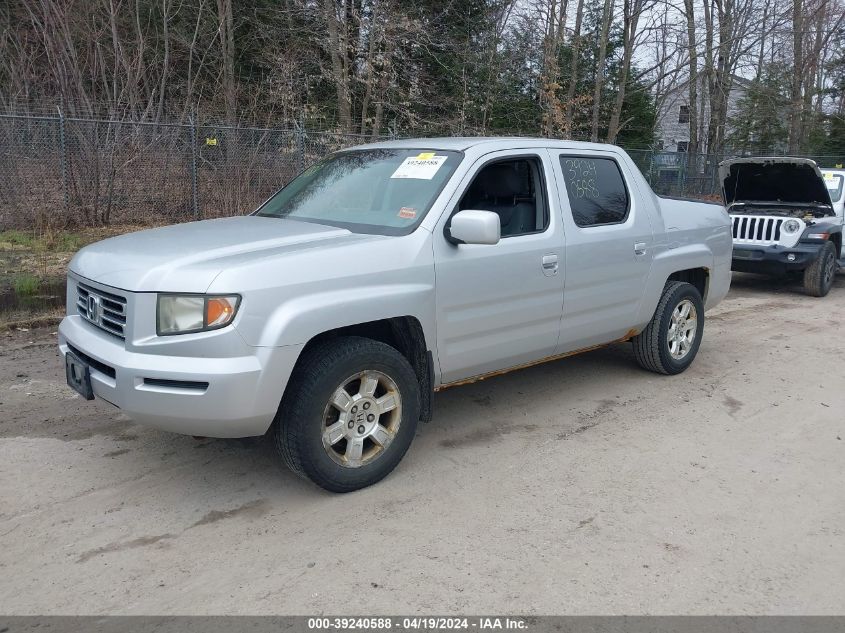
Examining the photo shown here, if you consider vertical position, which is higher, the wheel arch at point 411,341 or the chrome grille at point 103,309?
the chrome grille at point 103,309

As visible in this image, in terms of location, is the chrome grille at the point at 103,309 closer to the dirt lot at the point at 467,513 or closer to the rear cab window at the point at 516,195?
the dirt lot at the point at 467,513

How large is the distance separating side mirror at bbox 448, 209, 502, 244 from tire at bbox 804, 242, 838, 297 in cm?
787

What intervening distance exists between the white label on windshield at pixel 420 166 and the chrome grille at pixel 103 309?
186 cm

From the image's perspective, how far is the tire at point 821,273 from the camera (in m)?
10.0

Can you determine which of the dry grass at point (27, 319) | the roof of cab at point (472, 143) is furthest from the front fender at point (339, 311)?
the dry grass at point (27, 319)

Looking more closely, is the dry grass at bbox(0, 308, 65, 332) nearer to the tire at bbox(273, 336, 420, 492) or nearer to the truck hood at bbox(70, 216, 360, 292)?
the truck hood at bbox(70, 216, 360, 292)

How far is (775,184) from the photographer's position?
35.0 feet

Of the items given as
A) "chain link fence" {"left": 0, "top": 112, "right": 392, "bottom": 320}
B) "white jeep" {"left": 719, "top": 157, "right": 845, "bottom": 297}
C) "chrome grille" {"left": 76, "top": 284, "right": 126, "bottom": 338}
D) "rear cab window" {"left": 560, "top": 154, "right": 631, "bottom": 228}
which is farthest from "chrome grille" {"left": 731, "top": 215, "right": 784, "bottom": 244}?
"chrome grille" {"left": 76, "top": 284, "right": 126, "bottom": 338}

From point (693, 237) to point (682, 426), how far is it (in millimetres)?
1869

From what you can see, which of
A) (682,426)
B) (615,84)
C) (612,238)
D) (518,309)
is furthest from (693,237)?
(615,84)

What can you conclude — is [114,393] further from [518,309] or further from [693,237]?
[693,237]

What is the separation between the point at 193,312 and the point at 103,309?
65 centimetres

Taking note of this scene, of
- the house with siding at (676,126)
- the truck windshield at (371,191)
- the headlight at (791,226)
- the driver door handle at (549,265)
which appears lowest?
the driver door handle at (549,265)

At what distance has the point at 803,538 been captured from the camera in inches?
137
